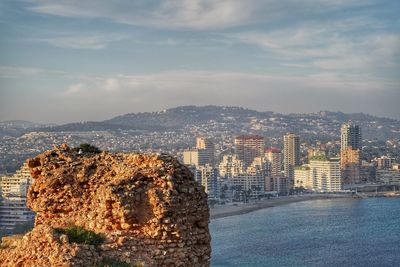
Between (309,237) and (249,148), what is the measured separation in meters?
80.5

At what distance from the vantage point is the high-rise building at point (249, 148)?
419 feet

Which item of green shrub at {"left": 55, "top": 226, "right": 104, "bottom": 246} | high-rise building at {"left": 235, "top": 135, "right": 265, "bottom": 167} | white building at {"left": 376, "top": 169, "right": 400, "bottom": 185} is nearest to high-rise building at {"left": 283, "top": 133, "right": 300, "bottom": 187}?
high-rise building at {"left": 235, "top": 135, "right": 265, "bottom": 167}

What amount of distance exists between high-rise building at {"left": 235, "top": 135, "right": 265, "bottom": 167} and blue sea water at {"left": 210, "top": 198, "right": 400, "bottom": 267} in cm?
5222

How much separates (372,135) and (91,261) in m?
195

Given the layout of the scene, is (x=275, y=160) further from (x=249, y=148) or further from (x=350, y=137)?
(x=350, y=137)

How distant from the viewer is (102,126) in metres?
158

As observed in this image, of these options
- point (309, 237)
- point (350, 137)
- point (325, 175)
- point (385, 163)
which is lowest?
point (309, 237)

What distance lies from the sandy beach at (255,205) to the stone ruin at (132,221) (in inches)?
2398

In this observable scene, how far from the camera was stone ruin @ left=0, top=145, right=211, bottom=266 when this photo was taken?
5.16m

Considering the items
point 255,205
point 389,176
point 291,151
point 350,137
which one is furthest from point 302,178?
point 350,137

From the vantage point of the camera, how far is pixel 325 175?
101062 millimetres

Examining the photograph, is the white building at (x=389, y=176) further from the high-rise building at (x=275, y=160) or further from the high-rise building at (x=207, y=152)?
the high-rise building at (x=207, y=152)

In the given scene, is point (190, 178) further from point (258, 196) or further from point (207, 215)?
point (258, 196)

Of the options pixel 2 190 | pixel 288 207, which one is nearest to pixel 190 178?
pixel 2 190
